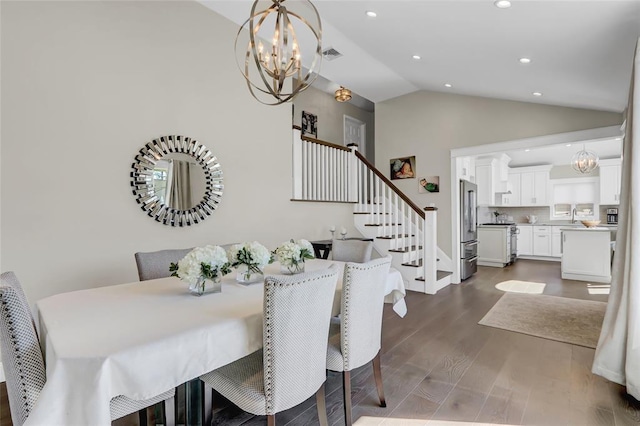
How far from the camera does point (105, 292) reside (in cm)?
191

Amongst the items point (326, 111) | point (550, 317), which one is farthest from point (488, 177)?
point (550, 317)

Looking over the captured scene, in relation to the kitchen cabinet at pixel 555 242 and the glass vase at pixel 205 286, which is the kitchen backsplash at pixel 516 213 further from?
the glass vase at pixel 205 286

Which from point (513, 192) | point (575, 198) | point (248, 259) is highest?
point (513, 192)

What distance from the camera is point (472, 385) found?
7.52ft

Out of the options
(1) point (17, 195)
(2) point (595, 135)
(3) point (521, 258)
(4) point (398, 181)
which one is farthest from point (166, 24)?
(3) point (521, 258)

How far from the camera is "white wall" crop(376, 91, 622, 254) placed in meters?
4.77

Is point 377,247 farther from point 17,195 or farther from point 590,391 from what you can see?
point 17,195

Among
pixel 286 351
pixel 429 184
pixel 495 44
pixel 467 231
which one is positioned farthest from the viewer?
pixel 429 184

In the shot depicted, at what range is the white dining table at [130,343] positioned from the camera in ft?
3.37

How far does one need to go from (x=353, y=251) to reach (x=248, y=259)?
49.0 inches

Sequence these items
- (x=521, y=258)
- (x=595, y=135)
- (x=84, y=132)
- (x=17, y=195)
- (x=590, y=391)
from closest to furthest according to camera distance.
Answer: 1. (x=590, y=391)
2. (x=17, y=195)
3. (x=84, y=132)
4. (x=595, y=135)
5. (x=521, y=258)

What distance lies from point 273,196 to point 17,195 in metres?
2.60

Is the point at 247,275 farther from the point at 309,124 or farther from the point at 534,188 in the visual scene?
the point at 534,188

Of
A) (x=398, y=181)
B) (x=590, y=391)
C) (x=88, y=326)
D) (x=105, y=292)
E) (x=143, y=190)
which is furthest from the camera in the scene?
(x=398, y=181)
